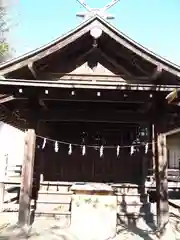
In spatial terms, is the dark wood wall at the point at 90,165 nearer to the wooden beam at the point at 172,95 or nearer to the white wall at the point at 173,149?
the wooden beam at the point at 172,95

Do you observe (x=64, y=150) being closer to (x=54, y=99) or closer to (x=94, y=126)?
(x=94, y=126)

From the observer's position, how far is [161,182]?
8.84 m

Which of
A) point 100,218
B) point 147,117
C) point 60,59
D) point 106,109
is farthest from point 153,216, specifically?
point 60,59

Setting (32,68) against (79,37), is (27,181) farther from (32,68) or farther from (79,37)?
(79,37)

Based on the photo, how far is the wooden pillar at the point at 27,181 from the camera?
868 cm

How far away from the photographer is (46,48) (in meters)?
8.77

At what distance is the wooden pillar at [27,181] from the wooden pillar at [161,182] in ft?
13.7

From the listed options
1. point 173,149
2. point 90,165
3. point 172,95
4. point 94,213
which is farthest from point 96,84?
point 173,149

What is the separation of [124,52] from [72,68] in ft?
6.34

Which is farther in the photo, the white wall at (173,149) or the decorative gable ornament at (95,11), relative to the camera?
the white wall at (173,149)

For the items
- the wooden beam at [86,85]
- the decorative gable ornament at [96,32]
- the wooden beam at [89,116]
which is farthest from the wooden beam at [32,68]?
the decorative gable ornament at [96,32]

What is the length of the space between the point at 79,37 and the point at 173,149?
1428 centimetres

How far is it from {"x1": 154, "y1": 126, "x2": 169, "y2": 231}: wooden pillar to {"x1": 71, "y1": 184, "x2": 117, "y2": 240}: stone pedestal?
151cm

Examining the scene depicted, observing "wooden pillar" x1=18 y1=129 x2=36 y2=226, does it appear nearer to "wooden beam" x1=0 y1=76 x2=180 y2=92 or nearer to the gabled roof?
"wooden beam" x1=0 y1=76 x2=180 y2=92
